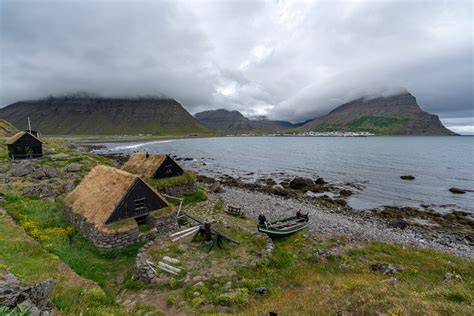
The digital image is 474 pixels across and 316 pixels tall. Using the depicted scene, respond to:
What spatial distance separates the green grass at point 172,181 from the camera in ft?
101

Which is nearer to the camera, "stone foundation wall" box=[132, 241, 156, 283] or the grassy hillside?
the grassy hillside

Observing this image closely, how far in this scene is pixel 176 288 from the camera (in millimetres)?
12766

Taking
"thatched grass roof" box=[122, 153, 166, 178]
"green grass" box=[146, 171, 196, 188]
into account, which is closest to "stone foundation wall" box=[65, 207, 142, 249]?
"green grass" box=[146, 171, 196, 188]

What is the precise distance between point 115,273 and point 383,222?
3245 cm

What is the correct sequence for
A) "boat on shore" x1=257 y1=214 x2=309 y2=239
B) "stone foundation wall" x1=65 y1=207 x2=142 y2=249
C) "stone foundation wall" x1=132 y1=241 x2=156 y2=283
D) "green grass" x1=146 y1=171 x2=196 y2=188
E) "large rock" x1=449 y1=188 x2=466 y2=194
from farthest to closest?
"large rock" x1=449 y1=188 x2=466 y2=194
"green grass" x1=146 y1=171 x2=196 y2=188
"boat on shore" x1=257 y1=214 x2=309 y2=239
"stone foundation wall" x1=65 y1=207 x2=142 y2=249
"stone foundation wall" x1=132 y1=241 x2=156 y2=283

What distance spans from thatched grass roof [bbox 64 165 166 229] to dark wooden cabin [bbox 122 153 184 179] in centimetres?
943

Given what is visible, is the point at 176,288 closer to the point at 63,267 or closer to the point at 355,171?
the point at 63,267

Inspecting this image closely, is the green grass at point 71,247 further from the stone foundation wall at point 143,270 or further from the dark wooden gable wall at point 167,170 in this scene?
the dark wooden gable wall at point 167,170

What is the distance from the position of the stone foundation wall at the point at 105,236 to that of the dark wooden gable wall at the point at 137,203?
1161mm

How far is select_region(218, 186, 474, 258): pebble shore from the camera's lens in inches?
960

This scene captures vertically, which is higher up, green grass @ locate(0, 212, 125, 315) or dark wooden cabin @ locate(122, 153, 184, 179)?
dark wooden cabin @ locate(122, 153, 184, 179)

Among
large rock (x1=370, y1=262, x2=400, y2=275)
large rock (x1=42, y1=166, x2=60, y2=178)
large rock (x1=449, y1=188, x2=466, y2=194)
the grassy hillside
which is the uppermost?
large rock (x1=42, y1=166, x2=60, y2=178)

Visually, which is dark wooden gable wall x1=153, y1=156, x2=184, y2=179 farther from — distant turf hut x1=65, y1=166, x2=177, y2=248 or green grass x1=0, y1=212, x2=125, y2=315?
green grass x1=0, y1=212, x2=125, y2=315

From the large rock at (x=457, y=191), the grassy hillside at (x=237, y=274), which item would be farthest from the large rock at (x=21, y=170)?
the large rock at (x=457, y=191)
